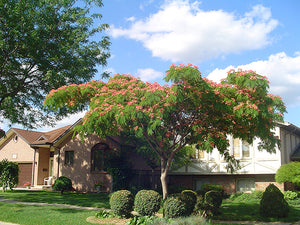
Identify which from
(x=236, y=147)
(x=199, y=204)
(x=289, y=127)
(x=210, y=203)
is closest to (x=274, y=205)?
(x=210, y=203)

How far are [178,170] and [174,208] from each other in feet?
40.2

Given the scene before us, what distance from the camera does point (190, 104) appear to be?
12922 millimetres

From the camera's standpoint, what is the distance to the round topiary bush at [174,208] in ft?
39.4

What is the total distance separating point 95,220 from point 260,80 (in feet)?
27.1

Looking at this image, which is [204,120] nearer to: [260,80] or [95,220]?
[260,80]

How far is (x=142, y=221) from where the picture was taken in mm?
11758

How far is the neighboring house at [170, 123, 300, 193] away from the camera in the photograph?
2067cm

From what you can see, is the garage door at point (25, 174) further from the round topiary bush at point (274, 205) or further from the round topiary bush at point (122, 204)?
the round topiary bush at point (274, 205)

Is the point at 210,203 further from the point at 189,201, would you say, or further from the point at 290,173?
the point at 290,173

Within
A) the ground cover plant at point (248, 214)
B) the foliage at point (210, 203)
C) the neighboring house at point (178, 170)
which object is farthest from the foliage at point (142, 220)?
the neighboring house at point (178, 170)

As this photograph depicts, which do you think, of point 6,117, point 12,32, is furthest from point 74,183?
point 12,32

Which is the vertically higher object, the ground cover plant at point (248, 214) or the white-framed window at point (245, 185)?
the white-framed window at point (245, 185)

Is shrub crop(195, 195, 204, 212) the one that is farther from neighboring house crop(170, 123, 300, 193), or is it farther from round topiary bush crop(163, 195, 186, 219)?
neighboring house crop(170, 123, 300, 193)

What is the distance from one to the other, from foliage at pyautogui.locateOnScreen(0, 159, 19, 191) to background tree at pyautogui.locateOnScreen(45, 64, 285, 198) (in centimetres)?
1298
